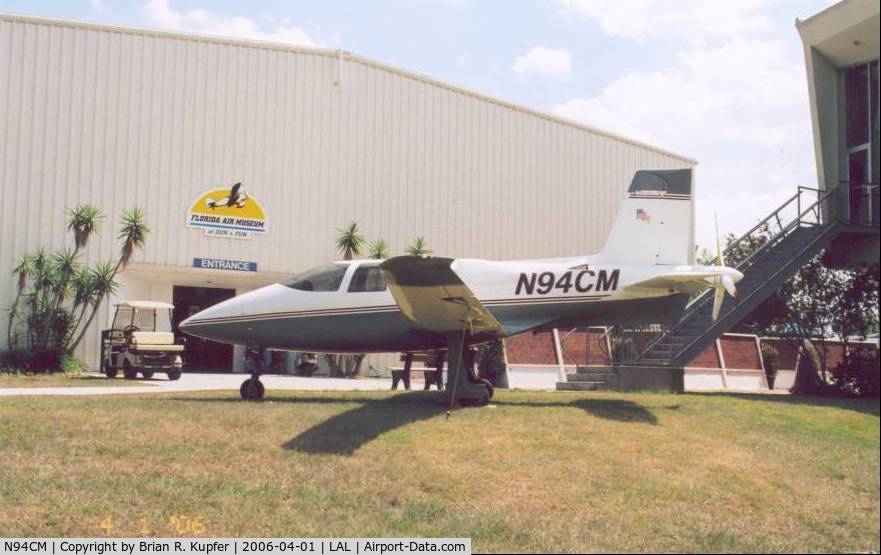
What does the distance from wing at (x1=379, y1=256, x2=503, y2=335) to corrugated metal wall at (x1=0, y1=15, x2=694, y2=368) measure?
12539mm

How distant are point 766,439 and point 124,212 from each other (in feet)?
74.2

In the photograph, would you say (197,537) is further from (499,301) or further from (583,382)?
(583,382)

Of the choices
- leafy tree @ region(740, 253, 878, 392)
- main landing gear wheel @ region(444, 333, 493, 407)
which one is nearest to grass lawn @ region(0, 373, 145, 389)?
main landing gear wheel @ region(444, 333, 493, 407)

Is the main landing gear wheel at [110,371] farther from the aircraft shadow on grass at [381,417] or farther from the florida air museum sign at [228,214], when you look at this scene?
the florida air museum sign at [228,214]

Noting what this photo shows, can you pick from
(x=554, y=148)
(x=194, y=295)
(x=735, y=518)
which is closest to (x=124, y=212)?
(x=194, y=295)

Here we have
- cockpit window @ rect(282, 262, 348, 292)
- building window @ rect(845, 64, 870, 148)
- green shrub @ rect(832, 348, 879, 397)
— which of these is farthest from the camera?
cockpit window @ rect(282, 262, 348, 292)

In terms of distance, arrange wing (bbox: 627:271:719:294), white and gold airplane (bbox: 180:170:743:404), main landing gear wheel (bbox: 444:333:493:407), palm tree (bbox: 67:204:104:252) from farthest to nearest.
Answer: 1. palm tree (bbox: 67:204:104:252)
2. white and gold airplane (bbox: 180:170:743:404)
3. wing (bbox: 627:271:719:294)
4. main landing gear wheel (bbox: 444:333:493:407)

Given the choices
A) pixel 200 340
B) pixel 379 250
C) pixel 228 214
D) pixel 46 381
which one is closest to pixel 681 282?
pixel 46 381

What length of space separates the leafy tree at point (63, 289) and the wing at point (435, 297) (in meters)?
7.22

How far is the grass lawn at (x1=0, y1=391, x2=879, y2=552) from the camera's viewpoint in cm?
584

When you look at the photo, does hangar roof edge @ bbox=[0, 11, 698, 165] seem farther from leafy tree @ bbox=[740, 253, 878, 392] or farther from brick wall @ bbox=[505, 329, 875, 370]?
leafy tree @ bbox=[740, 253, 878, 392]

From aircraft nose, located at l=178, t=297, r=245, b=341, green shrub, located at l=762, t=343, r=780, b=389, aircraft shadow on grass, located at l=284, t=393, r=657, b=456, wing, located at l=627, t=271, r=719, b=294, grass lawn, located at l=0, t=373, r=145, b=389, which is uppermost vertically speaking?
wing, located at l=627, t=271, r=719, b=294

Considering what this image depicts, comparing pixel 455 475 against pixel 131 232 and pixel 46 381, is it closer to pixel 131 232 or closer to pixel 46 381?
pixel 46 381

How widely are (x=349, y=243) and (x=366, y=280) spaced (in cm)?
1437
